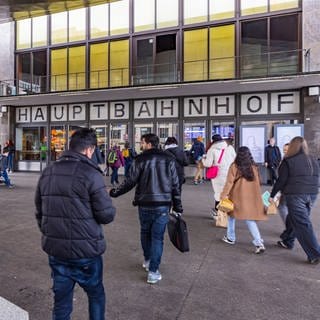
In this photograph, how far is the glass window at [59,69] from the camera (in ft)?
56.9

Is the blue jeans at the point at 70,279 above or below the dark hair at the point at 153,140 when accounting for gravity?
below

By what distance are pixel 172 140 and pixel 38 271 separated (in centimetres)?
344

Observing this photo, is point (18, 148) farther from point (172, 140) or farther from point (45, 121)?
point (172, 140)

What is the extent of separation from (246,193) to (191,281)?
1661 mm

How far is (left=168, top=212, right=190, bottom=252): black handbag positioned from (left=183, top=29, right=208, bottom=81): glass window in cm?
1171

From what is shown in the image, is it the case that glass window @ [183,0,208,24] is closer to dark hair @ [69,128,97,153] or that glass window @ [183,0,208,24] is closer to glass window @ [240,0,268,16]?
glass window @ [240,0,268,16]

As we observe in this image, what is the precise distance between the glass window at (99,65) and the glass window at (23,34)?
4.12 meters

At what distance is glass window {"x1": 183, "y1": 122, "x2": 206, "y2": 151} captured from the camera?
14867 mm

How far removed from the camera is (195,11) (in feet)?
48.6

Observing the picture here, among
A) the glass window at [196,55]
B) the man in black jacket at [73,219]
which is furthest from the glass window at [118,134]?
the man in black jacket at [73,219]

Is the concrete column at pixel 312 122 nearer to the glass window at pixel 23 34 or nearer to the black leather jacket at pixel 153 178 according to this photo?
the black leather jacket at pixel 153 178

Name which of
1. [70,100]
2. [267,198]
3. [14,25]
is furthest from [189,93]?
[14,25]

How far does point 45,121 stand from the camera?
58.5 feet

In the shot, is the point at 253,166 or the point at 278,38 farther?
the point at 278,38
